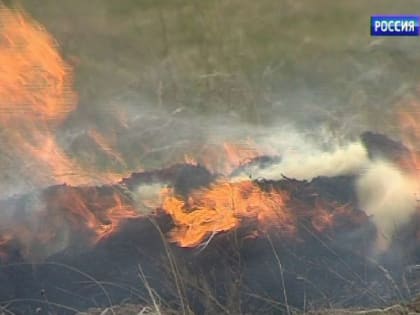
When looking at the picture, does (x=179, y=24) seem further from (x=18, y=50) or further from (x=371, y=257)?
(x=371, y=257)

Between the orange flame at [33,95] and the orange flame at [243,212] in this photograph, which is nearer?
the orange flame at [33,95]

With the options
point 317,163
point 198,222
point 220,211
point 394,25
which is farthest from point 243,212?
point 394,25

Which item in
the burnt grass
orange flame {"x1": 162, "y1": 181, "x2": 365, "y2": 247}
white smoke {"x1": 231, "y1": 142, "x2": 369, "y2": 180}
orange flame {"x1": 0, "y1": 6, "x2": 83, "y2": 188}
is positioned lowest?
the burnt grass

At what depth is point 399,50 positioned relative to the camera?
179 inches

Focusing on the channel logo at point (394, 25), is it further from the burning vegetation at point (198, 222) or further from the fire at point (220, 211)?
the fire at point (220, 211)

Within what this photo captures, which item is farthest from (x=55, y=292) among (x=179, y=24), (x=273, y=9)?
(x=273, y=9)

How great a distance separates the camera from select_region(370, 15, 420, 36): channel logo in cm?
449

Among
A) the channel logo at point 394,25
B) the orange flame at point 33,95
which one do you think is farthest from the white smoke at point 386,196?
the orange flame at point 33,95

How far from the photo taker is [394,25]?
14.8 ft

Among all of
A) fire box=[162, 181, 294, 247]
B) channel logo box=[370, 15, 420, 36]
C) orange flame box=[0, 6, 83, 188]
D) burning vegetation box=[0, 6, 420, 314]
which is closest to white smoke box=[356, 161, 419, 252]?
burning vegetation box=[0, 6, 420, 314]

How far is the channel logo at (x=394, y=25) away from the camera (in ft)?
14.7

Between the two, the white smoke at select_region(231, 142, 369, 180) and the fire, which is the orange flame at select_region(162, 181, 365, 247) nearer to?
the fire

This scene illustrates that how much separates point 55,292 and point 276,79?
188cm

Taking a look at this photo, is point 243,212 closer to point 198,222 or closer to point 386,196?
point 198,222
